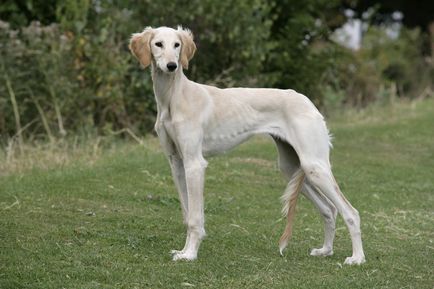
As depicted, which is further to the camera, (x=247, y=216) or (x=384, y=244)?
(x=247, y=216)

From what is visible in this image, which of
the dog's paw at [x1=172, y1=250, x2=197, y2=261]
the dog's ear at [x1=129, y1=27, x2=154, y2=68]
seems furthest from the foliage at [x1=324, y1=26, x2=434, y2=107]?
the dog's paw at [x1=172, y1=250, x2=197, y2=261]

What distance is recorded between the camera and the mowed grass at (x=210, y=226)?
6203 millimetres

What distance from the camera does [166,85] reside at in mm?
6832

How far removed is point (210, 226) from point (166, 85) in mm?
1749

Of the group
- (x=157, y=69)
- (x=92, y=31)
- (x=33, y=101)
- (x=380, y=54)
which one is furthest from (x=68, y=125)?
(x=380, y=54)

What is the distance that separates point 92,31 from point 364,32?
16.2 metres

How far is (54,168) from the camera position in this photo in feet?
34.6

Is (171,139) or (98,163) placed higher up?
(171,139)

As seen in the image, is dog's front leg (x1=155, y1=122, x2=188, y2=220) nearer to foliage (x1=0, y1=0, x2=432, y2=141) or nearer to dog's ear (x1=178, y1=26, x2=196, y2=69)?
dog's ear (x1=178, y1=26, x2=196, y2=69)

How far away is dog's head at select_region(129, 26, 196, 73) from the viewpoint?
6.62 meters

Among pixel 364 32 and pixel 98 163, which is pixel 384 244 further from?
pixel 364 32

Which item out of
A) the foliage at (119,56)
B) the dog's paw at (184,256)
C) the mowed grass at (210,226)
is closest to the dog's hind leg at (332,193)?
the mowed grass at (210,226)

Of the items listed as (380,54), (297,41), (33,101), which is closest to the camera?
(33,101)

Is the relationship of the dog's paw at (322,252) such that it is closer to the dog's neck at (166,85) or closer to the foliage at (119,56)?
the dog's neck at (166,85)
